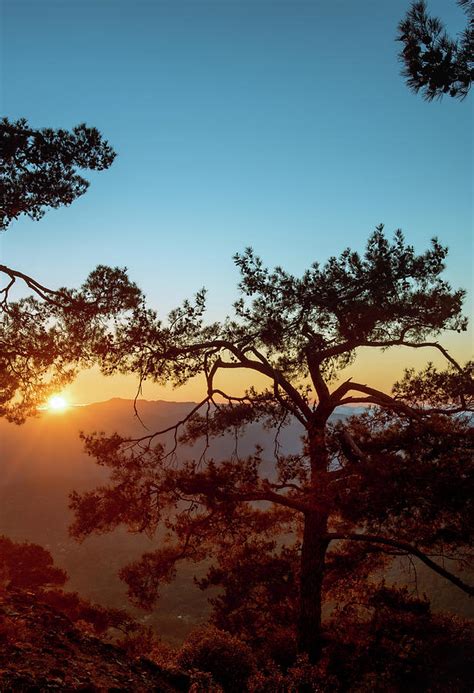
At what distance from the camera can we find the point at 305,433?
10773 millimetres

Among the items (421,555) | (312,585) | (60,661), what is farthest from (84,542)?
(421,555)

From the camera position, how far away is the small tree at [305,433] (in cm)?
857

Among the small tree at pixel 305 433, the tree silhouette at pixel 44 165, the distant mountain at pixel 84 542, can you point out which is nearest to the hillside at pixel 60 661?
the small tree at pixel 305 433

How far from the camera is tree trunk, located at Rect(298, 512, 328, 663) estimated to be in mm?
9539

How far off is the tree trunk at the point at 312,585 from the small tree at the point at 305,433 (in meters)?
0.03

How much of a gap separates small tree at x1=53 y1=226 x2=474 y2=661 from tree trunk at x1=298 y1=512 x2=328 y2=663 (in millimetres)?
26

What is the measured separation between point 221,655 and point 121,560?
128532 millimetres

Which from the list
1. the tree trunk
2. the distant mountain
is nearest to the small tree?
the tree trunk

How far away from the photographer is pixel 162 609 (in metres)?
99.6

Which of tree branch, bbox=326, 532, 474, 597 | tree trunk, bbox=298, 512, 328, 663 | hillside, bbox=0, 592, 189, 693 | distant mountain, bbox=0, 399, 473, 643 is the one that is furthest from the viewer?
distant mountain, bbox=0, 399, 473, 643

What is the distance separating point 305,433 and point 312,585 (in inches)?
128

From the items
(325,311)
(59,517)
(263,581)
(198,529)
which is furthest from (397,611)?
(59,517)

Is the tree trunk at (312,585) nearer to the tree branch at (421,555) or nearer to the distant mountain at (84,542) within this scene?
the tree branch at (421,555)

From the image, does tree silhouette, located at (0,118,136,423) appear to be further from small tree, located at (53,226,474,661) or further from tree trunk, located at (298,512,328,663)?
tree trunk, located at (298,512,328,663)
